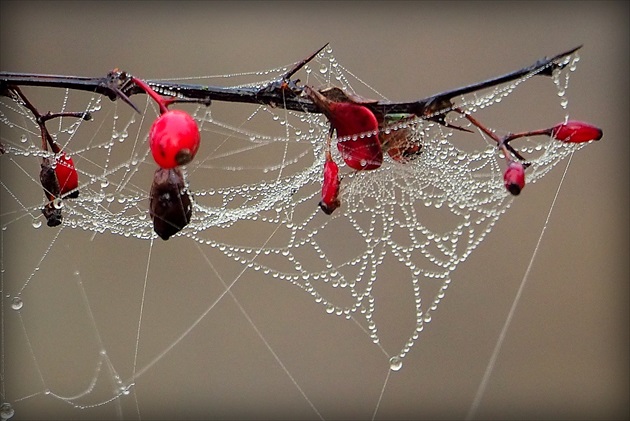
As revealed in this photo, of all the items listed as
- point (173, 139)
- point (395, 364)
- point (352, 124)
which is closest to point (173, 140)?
point (173, 139)

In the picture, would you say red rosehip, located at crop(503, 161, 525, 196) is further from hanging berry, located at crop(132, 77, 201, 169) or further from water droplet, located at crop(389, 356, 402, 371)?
water droplet, located at crop(389, 356, 402, 371)

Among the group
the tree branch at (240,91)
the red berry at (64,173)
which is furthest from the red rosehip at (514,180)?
the red berry at (64,173)

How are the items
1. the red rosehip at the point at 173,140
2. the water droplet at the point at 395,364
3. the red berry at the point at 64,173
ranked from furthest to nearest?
Answer: 1. the water droplet at the point at 395,364
2. the red berry at the point at 64,173
3. the red rosehip at the point at 173,140

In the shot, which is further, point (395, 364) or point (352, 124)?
point (395, 364)

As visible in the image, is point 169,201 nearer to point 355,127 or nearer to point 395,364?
point 355,127

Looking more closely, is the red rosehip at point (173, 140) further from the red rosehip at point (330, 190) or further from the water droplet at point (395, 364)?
the water droplet at point (395, 364)

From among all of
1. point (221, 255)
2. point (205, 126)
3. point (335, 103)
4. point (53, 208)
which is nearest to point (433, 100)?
point (335, 103)

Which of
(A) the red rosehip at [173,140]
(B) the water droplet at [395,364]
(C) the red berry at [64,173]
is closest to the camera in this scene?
(A) the red rosehip at [173,140]

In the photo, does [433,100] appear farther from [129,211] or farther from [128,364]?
[128,364]
